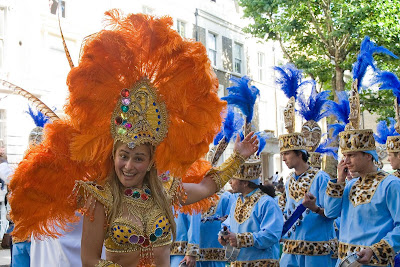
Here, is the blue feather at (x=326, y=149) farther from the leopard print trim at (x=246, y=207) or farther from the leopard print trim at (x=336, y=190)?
the leopard print trim at (x=336, y=190)

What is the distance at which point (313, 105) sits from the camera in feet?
24.1

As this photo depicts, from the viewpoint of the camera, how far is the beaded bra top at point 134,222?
12.2 ft

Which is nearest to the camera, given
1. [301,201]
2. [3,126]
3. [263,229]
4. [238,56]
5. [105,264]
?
[105,264]

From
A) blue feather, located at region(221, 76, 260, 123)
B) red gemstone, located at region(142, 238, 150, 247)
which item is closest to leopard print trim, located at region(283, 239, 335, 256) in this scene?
blue feather, located at region(221, 76, 260, 123)

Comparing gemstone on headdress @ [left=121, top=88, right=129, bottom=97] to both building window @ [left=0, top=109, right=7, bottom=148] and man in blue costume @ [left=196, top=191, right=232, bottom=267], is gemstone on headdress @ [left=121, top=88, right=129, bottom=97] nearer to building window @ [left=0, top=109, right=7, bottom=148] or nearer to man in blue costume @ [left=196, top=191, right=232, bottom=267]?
man in blue costume @ [left=196, top=191, right=232, bottom=267]

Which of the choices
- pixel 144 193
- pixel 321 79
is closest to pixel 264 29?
pixel 321 79

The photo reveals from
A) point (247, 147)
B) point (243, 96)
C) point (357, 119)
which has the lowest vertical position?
point (247, 147)

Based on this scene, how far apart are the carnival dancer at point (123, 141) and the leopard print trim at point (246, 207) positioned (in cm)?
249

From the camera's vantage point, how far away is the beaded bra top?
371 centimetres

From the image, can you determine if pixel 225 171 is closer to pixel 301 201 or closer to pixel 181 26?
pixel 301 201

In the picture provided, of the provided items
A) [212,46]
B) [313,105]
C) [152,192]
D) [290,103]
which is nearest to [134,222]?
[152,192]

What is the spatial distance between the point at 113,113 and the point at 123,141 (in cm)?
22

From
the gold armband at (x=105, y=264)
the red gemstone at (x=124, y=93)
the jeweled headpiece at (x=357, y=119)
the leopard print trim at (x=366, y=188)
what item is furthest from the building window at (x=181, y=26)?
the gold armband at (x=105, y=264)

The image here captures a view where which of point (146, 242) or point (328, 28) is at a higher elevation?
point (328, 28)
